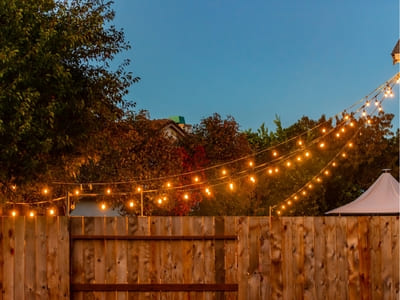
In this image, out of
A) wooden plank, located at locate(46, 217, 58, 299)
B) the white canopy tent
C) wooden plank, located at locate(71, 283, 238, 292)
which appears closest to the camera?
wooden plank, located at locate(71, 283, 238, 292)

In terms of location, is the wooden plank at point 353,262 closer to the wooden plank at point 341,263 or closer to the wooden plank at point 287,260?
the wooden plank at point 341,263

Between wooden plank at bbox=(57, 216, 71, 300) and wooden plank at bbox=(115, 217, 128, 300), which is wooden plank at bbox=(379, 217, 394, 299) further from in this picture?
wooden plank at bbox=(57, 216, 71, 300)

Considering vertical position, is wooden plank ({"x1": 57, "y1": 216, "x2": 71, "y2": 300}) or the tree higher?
the tree

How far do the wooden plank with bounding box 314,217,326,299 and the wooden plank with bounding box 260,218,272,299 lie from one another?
45cm

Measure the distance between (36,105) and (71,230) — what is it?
16.7 feet

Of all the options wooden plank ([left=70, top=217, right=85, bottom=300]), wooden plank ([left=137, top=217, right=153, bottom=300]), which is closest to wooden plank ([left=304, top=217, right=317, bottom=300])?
wooden plank ([left=137, top=217, right=153, bottom=300])

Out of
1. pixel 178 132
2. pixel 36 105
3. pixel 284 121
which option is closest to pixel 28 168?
pixel 36 105

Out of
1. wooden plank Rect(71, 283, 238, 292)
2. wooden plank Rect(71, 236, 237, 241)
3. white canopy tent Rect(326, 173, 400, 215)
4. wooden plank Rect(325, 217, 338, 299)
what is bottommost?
wooden plank Rect(71, 283, 238, 292)

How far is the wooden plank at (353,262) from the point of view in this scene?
230 inches

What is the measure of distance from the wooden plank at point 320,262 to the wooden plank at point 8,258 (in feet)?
9.75

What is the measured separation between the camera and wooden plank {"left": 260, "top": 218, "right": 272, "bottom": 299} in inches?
231

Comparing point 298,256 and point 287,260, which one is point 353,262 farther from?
point 287,260

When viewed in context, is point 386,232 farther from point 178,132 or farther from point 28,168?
point 178,132

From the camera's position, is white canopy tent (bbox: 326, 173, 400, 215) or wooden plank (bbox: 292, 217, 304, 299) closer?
wooden plank (bbox: 292, 217, 304, 299)
